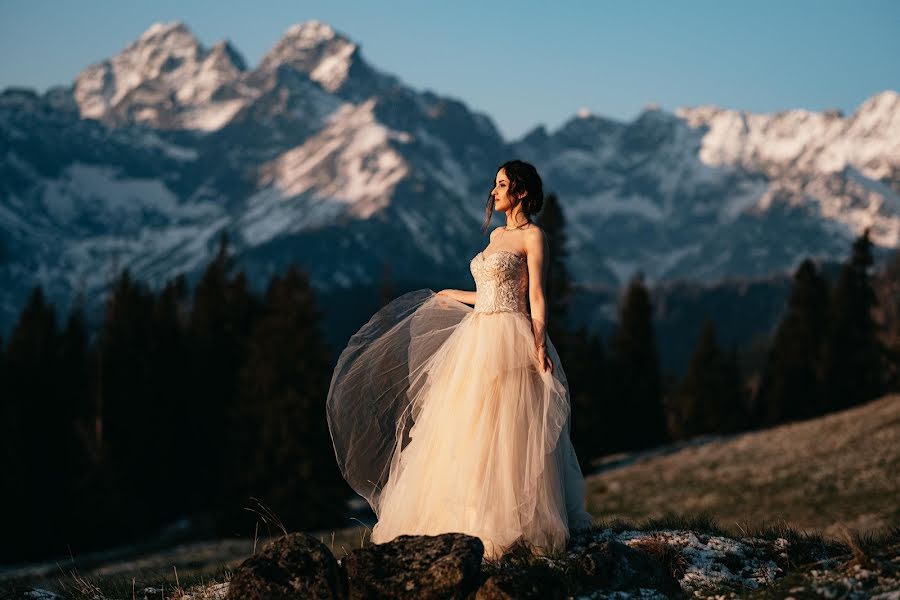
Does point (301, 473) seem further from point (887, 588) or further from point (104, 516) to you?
point (887, 588)

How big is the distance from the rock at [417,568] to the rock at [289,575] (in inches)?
6.8

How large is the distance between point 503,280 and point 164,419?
172 ft

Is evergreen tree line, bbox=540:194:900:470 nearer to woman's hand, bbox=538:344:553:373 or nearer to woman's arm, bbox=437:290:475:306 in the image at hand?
woman's arm, bbox=437:290:475:306

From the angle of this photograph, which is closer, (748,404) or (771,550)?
(771,550)

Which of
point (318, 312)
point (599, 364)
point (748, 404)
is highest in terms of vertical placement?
point (318, 312)

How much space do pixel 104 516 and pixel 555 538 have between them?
45.4 meters

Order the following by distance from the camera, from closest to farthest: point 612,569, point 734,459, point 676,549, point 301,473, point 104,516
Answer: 1. point 612,569
2. point 676,549
3. point 734,459
4. point 301,473
5. point 104,516

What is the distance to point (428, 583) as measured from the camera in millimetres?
7438

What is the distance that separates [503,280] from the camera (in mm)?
10109

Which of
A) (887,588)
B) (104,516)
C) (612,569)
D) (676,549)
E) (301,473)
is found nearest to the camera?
(887,588)

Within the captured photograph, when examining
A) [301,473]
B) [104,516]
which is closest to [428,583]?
[301,473]

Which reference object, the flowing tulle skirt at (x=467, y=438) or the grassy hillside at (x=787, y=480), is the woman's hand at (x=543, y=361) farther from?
the grassy hillside at (x=787, y=480)

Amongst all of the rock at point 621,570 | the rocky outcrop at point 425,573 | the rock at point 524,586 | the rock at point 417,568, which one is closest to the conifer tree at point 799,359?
the rock at point 621,570

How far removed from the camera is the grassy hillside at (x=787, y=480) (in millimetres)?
25594
